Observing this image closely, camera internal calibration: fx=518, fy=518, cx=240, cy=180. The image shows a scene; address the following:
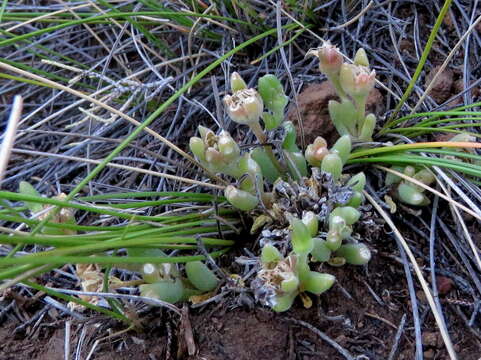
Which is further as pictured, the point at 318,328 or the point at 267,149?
the point at 267,149

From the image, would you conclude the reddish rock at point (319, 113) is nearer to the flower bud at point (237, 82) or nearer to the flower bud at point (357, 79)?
the flower bud at point (357, 79)

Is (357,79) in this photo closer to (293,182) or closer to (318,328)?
(293,182)

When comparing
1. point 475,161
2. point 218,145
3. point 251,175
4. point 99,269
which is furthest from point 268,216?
point 475,161

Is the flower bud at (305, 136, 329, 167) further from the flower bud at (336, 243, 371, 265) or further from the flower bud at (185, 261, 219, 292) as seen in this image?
the flower bud at (185, 261, 219, 292)

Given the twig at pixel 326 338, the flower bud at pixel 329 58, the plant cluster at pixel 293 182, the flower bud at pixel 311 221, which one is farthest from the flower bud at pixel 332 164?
the twig at pixel 326 338

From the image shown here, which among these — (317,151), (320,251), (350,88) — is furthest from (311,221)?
(350,88)
